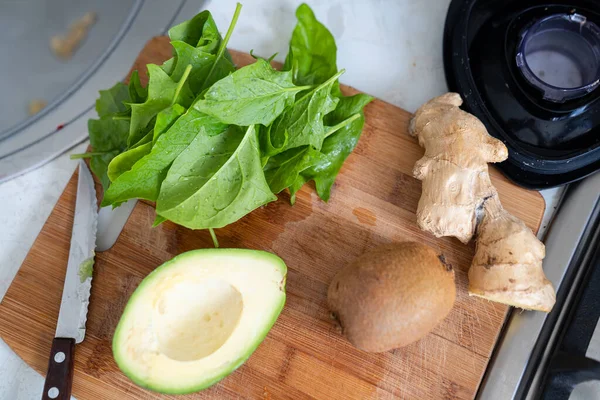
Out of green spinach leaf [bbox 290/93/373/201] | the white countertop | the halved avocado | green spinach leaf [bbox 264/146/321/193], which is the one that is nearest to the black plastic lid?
the white countertop

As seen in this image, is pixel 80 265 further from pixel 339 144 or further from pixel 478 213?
pixel 478 213

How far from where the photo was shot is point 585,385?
749 millimetres

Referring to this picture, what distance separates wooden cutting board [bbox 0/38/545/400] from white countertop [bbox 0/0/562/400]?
58mm

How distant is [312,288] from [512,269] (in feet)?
0.94

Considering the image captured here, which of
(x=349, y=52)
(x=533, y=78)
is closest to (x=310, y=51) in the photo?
(x=349, y=52)

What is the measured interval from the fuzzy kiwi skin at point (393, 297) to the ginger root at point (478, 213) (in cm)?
7

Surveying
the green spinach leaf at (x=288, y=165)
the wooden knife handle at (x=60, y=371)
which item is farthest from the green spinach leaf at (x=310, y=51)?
the wooden knife handle at (x=60, y=371)

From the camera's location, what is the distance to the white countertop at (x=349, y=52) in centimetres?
87

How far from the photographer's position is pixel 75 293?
781 millimetres

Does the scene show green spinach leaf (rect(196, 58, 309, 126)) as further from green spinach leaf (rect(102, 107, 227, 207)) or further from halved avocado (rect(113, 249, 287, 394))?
halved avocado (rect(113, 249, 287, 394))

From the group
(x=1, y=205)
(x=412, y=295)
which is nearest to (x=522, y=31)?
(x=412, y=295)

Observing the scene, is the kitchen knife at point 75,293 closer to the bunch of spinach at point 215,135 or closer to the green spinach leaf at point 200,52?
the bunch of spinach at point 215,135

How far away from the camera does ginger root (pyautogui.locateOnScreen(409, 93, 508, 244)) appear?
76 centimetres

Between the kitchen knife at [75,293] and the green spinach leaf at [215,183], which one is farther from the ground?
the green spinach leaf at [215,183]
